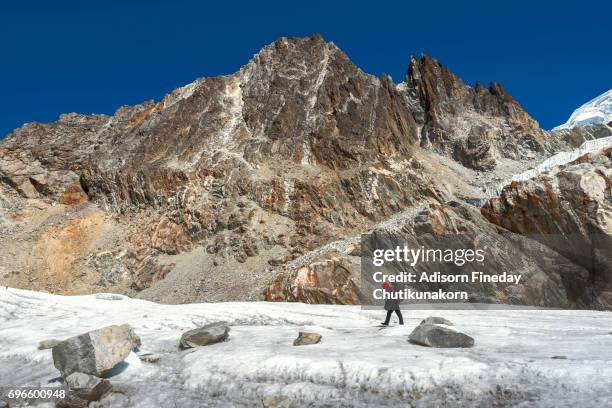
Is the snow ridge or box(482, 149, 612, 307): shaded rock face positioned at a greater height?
the snow ridge

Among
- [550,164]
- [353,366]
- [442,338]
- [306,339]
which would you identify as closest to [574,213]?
[442,338]

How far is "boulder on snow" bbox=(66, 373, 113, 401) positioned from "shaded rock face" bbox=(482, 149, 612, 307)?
1293 inches

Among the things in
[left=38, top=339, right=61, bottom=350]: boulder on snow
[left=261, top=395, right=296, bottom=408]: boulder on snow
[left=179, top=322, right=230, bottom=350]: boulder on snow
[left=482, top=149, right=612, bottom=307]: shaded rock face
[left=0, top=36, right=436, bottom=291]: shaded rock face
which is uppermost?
[left=0, top=36, right=436, bottom=291]: shaded rock face

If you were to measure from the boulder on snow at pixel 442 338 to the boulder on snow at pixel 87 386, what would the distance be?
7181 millimetres

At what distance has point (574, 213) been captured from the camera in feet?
115

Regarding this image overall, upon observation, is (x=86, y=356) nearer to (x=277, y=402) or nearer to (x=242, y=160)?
(x=277, y=402)

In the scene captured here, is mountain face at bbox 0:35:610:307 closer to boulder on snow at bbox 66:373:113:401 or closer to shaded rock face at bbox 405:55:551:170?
shaded rock face at bbox 405:55:551:170

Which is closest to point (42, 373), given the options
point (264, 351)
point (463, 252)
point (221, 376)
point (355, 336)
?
point (221, 376)

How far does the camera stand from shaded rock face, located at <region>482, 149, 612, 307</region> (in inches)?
1289

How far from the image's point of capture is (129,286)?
153 ft

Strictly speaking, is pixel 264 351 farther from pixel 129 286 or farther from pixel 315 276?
pixel 129 286

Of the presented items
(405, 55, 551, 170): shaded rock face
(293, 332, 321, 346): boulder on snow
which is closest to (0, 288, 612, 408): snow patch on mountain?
(293, 332, 321, 346): boulder on snow

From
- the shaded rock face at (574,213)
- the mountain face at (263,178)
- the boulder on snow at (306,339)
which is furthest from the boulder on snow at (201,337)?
the shaded rock face at (574,213)

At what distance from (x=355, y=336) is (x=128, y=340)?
20.0 ft
